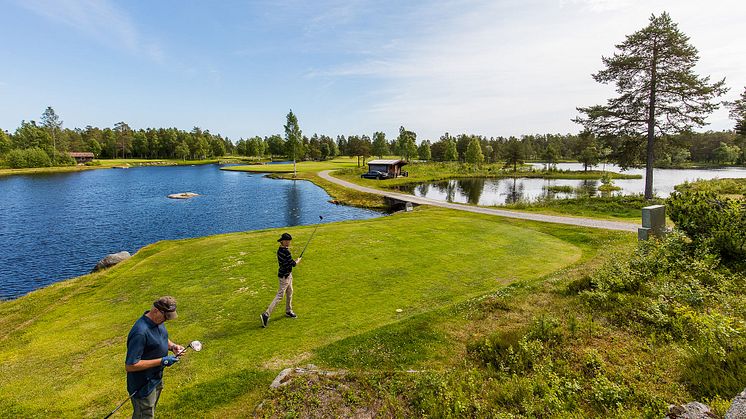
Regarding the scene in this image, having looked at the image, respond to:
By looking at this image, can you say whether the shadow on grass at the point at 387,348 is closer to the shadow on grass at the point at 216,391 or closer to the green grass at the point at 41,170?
the shadow on grass at the point at 216,391

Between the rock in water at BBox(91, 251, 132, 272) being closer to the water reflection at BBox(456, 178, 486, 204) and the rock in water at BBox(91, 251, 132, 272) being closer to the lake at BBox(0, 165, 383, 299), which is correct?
the lake at BBox(0, 165, 383, 299)

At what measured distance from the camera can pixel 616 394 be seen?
562cm

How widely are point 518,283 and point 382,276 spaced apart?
17.3 ft

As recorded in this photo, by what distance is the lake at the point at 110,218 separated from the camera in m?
24.3

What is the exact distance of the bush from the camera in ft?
33.9

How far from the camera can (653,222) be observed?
1410cm

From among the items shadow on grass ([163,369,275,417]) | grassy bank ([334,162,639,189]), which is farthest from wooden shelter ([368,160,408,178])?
shadow on grass ([163,369,275,417])

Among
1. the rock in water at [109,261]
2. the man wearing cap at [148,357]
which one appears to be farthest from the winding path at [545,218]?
the rock in water at [109,261]

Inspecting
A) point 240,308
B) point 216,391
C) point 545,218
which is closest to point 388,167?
point 545,218

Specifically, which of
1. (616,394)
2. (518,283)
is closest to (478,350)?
(616,394)

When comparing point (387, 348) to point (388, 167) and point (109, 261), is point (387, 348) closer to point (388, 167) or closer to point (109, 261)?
point (109, 261)

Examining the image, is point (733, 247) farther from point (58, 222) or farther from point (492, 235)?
point (58, 222)

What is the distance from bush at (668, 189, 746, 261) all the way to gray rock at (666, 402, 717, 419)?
848 cm

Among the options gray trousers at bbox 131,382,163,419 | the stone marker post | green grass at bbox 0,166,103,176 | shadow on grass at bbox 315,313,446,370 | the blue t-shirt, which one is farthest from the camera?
Answer: green grass at bbox 0,166,103,176
